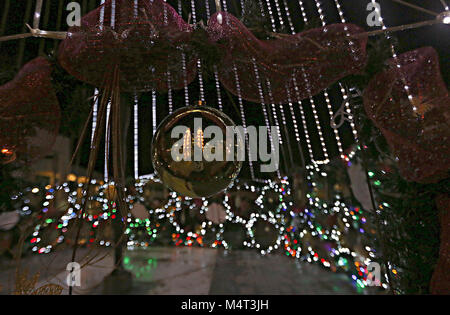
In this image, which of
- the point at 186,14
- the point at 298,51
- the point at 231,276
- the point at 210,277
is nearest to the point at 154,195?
the point at 210,277

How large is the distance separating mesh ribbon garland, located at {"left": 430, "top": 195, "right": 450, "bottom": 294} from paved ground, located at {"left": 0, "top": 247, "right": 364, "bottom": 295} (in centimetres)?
141

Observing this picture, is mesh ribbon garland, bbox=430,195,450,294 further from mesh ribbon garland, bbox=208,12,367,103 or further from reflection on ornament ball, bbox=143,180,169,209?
reflection on ornament ball, bbox=143,180,169,209

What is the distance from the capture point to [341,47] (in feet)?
2.90

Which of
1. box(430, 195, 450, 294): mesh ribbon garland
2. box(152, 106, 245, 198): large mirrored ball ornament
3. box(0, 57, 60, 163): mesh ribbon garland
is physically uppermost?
box(0, 57, 60, 163): mesh ribbon garland

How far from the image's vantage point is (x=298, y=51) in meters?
0.90

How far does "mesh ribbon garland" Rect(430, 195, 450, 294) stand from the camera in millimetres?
1037

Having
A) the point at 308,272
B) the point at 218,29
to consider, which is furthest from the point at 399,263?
the point at 308,272

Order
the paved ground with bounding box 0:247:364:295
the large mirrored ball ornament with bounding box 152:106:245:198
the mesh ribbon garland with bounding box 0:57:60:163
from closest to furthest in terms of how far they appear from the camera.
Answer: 1. the large mirrored ball ornament with bounding box 152:106:245:198
2. the mesh ribbon garland with bounding box 0:57:60:163
3. the paved ground with bounding box 0:247:364:295

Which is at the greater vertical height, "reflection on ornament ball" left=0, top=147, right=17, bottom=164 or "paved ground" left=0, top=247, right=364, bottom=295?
"reflection on ornament ball" left=0, top=147, right=17, bottom=164

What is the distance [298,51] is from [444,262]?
973 mm

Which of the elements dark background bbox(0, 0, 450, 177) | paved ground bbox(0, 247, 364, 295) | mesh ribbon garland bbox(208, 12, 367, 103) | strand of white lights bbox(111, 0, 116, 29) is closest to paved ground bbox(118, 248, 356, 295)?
paved ground bbox(0, 247, 364, 295)

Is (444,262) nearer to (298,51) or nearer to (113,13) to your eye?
(298,51)

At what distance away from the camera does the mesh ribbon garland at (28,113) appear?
3.29 ft

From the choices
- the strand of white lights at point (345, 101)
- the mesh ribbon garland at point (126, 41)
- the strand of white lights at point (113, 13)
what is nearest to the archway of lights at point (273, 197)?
the strand of white lights at point (345, 101)
